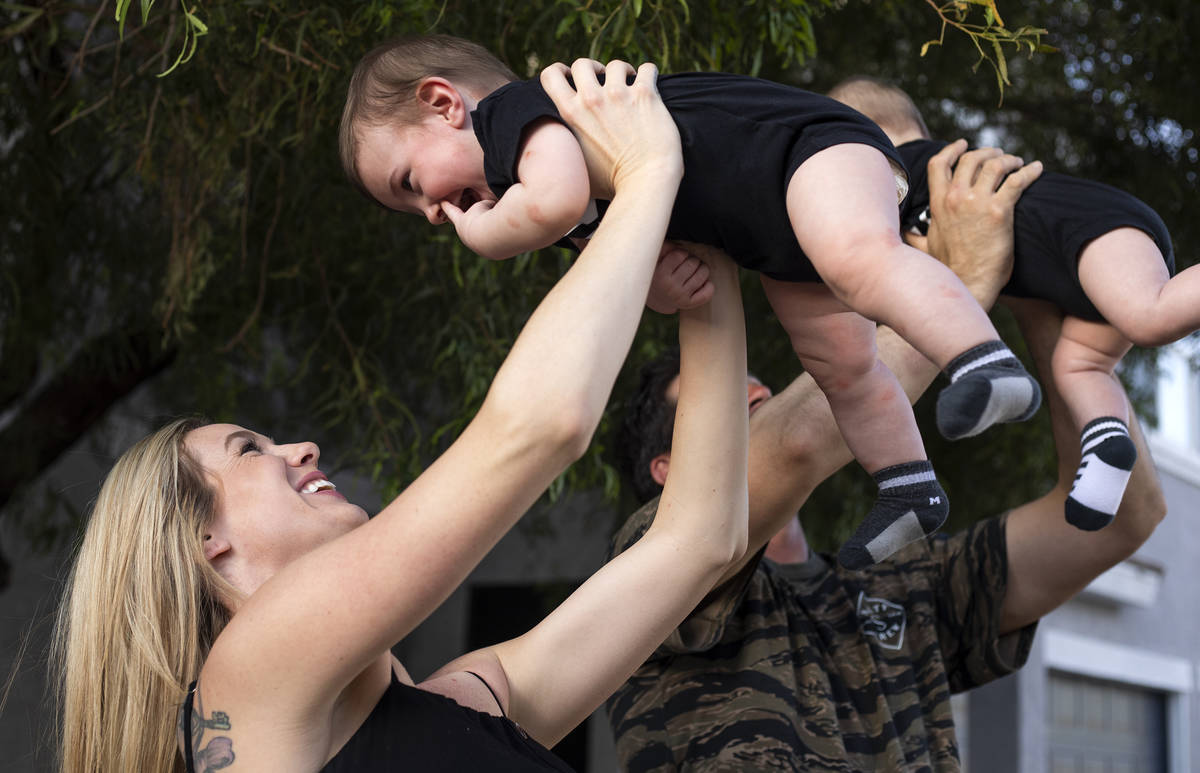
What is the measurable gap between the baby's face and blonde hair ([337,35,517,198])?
2 centimetres

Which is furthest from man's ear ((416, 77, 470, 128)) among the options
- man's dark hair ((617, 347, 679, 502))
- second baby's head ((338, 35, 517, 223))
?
man's dark hair ((617, 347, 679, 502))

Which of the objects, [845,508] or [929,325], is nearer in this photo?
[929,325]

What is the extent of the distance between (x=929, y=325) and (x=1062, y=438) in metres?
1.16

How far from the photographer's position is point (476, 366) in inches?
119

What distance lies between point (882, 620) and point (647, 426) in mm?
627

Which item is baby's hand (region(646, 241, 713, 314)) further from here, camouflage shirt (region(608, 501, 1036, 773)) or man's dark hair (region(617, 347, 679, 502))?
man's dark hair (region(617, 347, 679, 502))

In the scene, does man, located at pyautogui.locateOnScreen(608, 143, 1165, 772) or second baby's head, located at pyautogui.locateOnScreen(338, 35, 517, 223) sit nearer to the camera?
second baby's head, located at pyautogui.locateOnScreen(338, 35, 517, 223)

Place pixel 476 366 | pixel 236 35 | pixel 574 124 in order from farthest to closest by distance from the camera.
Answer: pixel 476 366
pixel 236 35
pixel 574 124

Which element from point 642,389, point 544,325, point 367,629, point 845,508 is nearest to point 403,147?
point 544,325

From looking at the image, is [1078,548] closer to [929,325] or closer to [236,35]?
[929,325]

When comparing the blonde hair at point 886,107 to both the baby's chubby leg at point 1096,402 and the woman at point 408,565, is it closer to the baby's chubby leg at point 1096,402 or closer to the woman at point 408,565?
the baby's chubby leg at point 1096,402

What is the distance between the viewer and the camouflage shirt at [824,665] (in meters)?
2.15

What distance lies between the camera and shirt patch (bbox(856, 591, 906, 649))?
7.89 ft

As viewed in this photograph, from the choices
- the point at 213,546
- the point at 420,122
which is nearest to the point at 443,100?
the point at 420,122
